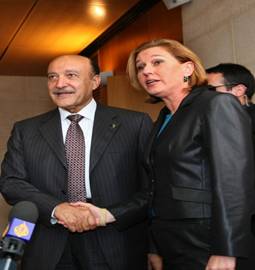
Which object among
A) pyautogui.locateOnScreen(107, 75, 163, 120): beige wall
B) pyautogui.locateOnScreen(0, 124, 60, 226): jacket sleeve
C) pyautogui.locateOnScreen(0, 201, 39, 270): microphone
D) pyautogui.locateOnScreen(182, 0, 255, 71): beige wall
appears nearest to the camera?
pyautogui.locateOnScreen(0, 201, 39, 270): microphone

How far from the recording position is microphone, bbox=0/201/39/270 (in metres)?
0.93

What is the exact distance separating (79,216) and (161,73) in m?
0.64

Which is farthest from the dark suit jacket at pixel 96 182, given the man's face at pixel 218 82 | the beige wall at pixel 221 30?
the beige wall at pixel 221 30

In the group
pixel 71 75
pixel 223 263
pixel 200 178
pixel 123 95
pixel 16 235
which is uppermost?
pixel 123 95

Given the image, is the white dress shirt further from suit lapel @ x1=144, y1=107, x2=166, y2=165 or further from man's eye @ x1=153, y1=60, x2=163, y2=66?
man's eye @ x1=153, y1=60, x2=163, y2=66

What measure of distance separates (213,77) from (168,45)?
0.67 meters

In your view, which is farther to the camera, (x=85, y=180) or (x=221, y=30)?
(x=221, y=30)

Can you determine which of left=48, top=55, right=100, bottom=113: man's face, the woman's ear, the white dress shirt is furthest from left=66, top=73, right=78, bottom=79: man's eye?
the woman's ear

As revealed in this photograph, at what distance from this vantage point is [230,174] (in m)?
1.46

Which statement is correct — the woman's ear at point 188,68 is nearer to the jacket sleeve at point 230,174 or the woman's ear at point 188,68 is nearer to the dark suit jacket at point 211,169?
the dark suit jacket at point 211,169

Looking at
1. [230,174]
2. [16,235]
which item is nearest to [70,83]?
[230,174]

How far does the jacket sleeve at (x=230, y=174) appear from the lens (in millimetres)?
1414

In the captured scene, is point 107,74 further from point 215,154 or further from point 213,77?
point 215,154

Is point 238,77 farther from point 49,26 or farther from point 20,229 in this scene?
point 49,26
